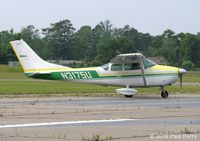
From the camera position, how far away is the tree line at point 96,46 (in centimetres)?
13962

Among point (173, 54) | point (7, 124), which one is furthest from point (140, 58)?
point (173, 54)

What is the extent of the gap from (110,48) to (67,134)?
12749cm

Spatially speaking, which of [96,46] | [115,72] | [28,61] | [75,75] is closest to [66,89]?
[75,75]

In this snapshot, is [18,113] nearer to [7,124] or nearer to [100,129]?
[7,124]

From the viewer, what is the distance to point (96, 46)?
168 meters

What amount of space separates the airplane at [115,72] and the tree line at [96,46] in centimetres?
9559

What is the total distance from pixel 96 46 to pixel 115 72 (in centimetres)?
13707

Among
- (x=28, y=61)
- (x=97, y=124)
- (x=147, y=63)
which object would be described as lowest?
(x=97, y=124)

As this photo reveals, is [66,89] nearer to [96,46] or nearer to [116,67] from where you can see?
[116,67]

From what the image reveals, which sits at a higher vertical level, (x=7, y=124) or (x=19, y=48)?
(x=19, y=48)

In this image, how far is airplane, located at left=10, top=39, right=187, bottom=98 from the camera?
31109 millimetres

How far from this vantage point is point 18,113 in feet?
59.9

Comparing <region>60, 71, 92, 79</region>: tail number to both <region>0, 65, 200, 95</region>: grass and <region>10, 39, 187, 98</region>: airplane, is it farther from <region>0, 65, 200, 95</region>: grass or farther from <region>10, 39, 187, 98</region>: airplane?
<region>0, 65, 200, 95</region>: grass

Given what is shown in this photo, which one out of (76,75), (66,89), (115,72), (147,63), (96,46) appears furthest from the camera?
(96,46)
